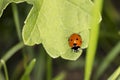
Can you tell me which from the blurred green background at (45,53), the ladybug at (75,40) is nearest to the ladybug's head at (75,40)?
the ladybug at (75,40)

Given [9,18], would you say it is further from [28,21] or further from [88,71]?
[88,71]

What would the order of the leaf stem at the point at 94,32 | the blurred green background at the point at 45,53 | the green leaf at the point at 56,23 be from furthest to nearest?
the blurred green background at the point at 45,53
the green leaf at the point at 56,23
the leaf stem at the point at 94,32

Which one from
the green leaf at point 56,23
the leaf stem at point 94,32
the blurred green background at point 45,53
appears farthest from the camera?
the blurred green background at point 45,53

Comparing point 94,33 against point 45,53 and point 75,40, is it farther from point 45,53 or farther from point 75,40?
point 45,53

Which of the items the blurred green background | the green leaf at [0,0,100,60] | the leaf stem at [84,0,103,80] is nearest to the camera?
the leaf stem at [84,0,103,80]

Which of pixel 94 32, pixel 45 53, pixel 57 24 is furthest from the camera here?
pixel 45 53

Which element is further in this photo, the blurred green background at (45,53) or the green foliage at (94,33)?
the blurred green background at (45,53)

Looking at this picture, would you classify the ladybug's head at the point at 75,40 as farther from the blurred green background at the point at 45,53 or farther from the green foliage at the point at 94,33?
the blurred green background at the point at 45,53

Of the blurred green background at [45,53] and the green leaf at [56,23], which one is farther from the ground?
the green leaf at [56,23]

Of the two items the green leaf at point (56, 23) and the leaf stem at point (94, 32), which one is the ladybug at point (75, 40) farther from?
the leaf stem at point (94, 32)

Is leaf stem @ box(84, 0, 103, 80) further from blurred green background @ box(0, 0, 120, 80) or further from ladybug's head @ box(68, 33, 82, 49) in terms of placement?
blurred green background @ box(0, 0, 120, 80)

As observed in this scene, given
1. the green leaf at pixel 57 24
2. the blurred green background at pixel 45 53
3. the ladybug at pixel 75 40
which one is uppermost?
the green leaf at pixel 57 24

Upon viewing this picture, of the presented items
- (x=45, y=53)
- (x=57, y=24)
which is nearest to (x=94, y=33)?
(x=57, y=24)

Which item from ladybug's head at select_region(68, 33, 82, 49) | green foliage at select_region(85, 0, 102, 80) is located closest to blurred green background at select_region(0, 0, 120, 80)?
ladybug's head at select_region(68, 33, 82, 49)
